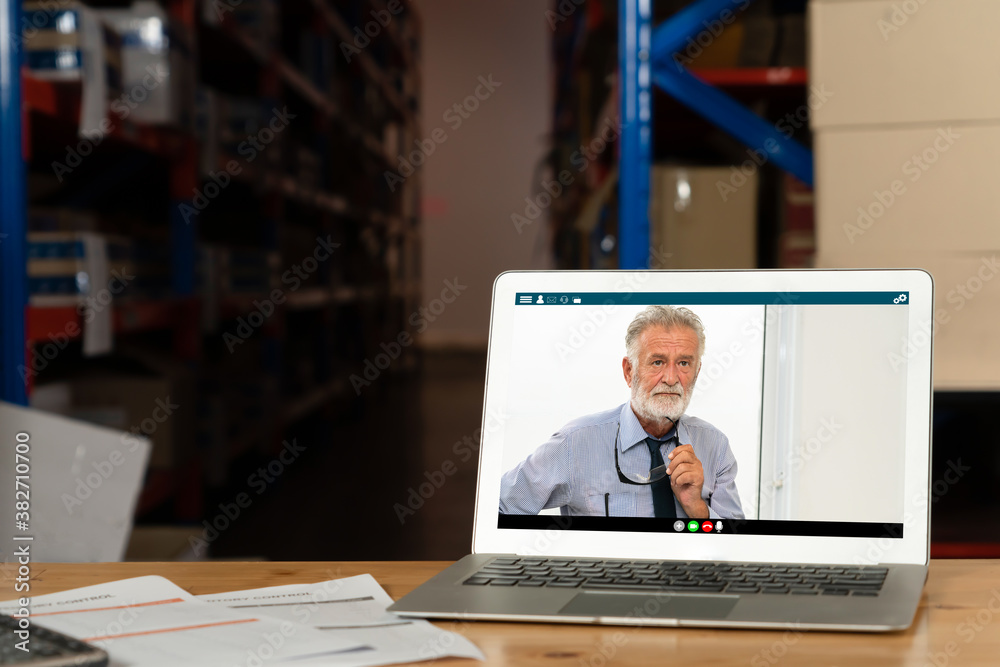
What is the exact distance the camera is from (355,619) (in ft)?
1.77

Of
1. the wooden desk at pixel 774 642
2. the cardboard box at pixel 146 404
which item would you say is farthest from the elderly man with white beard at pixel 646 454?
the cardboard box at pixel 146 404

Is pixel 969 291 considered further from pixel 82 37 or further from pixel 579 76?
pixel 579 76

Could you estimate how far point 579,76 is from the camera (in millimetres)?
3463

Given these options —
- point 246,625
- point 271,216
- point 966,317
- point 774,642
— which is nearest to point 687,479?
point 774,642

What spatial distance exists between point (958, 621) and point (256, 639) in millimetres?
395

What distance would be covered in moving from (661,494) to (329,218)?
168 inches

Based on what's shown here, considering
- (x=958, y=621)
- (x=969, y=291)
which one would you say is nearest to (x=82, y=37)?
(x=969, y=291)

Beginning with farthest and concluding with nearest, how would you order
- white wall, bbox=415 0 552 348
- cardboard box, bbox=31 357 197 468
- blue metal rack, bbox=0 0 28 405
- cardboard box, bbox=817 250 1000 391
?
white wall, bbox=415 0 552 348
cardboard box, bbox=31 357 197 468
blue metal rack, bbox=0 0 28 405
cardboard box, bbox=817 250 1000 391

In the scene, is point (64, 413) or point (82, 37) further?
point (64, 413)

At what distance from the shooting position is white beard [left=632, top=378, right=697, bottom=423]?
64cm

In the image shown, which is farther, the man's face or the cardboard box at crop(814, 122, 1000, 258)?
the cardboard box at crop(814, 122, 1000, 258)

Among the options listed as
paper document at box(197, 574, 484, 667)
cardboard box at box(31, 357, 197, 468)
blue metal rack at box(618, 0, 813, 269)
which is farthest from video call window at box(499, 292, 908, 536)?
cardboard box at box(31, 357, 197, 468)

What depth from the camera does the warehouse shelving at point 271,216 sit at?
169cm

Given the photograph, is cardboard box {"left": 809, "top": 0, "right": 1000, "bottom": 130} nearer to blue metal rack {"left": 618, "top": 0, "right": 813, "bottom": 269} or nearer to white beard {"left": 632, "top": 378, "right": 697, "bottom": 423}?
blue metal rack {"left": 618, "top": 0, "right": 813, "bottom": 269}
